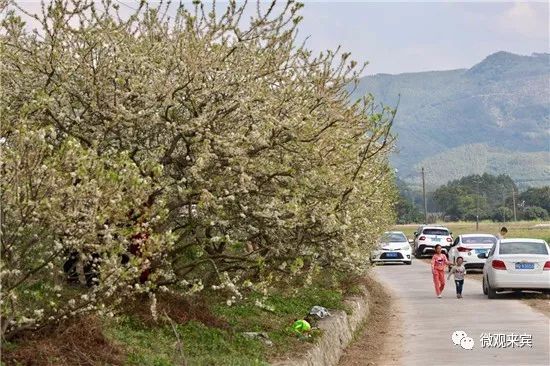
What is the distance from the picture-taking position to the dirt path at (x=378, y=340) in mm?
15871

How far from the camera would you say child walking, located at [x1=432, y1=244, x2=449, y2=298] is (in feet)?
85.5

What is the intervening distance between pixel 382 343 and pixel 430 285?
46.8 ft

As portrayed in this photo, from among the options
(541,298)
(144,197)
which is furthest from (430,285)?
(144,197)

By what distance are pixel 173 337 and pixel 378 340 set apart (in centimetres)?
701

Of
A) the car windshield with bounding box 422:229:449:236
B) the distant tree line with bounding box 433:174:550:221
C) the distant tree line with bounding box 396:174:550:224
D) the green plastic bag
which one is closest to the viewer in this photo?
the green plastic bag

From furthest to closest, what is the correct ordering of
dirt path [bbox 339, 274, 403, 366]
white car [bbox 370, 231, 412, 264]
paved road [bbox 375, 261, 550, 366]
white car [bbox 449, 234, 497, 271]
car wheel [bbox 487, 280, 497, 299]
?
white car [bbox 370, 231, 412, 264], white car [bbox 449, 234, 497, 271], car wheel [bbox 487, 280, 497, 299], dirt path [bbox 339, 274, 403, 366], paved road [bbox 375, 261, 550, 366]

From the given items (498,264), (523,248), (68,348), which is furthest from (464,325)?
(68,348)

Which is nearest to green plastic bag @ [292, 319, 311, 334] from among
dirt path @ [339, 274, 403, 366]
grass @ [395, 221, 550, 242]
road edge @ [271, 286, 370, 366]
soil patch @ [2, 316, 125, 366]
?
road edge @ [271, 286, 370, 366]

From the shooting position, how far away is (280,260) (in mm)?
13344

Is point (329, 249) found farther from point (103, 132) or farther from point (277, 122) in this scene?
point (103, 132)

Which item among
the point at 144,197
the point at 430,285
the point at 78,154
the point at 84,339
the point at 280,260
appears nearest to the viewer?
the point at 78,154

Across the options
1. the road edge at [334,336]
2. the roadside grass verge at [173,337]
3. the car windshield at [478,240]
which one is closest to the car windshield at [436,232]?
the car windshield at [478,240]

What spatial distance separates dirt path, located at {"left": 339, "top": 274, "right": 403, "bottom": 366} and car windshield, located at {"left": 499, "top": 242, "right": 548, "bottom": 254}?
2.96m

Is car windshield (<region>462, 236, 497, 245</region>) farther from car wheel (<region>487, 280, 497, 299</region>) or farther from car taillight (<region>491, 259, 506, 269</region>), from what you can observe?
car taillight (<region>491, 259, 506, 269</region>)
